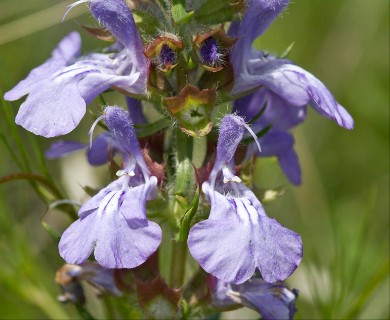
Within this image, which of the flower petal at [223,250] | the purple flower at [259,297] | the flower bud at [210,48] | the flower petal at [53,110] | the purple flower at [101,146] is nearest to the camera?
the flower petal at [223,250]

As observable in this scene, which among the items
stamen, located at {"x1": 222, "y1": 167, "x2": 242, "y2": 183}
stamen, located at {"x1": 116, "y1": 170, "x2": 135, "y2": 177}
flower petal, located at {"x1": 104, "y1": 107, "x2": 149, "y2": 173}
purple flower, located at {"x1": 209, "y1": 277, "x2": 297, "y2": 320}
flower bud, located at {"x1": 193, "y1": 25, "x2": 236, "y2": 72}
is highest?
flower bud, located at {"x1": 193, "y1": 25, "x2": 236, "y2": 72}

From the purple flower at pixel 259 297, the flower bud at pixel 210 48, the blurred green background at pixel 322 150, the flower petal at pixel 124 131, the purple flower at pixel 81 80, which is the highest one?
the flower bud at pixel 210 48

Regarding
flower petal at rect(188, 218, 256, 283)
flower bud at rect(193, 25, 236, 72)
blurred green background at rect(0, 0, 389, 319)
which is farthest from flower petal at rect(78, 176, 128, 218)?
blurred green background at rect(0, 0, 389, 319)

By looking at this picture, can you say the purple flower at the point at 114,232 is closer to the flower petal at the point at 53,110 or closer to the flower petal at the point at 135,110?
the flower petal at the point at 53,110

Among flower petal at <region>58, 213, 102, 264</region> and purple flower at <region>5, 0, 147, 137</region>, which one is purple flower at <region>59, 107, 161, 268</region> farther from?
purple flower at <region>5, 0, 147, 137</region>

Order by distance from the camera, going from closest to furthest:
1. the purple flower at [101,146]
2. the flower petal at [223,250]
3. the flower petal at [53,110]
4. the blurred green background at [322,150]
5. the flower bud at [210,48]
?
the flower petal at [223,250] → the flower petal at [53,110] → the flower bud at [210,48] → the purple flower at [101,146] → the blurred green background at [322,150]

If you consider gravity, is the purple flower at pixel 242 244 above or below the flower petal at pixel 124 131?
below

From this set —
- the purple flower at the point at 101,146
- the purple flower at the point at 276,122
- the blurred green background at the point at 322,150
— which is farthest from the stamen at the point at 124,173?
the blurred green background at the point at 322,150
